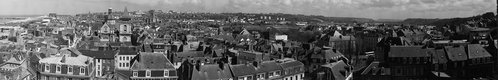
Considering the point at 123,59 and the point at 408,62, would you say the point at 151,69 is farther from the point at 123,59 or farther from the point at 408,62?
the point at 408,62

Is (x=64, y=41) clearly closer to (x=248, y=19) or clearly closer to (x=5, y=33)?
(x=5, y=33)

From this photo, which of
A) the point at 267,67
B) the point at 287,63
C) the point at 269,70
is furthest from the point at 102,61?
the point at 287,63

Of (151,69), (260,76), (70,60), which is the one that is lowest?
(260,76)

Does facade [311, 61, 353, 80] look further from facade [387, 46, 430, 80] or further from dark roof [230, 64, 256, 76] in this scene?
dark roof [230, 64, 256, 76]

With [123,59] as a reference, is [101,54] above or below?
above

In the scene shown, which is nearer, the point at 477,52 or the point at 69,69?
the point at 69,69

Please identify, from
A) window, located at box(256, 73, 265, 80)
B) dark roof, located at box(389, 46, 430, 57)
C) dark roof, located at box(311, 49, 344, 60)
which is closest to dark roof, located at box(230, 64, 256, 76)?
window, located at box(256, 73, 265, 80)

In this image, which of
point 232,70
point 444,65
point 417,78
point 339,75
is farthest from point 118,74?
point 444,65
